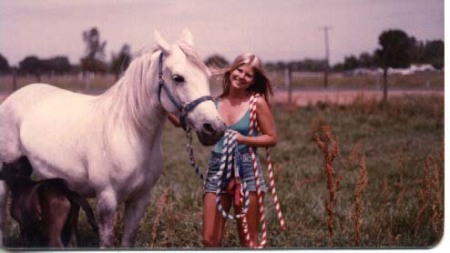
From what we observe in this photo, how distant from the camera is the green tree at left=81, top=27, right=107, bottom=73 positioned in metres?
3.12

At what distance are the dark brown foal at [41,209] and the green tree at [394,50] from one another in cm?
184

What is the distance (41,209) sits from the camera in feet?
10.1

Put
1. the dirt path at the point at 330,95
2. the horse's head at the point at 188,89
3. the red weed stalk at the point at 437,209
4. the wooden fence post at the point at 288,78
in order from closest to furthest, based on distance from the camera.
→ the horse's head at the point at 188,89
the red weed stalk at the point at 437,209
the wooden fence post at the point at 288,78
the dirt path at the point at 330,95

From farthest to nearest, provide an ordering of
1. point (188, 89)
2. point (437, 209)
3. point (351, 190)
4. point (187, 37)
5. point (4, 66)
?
point (351, 190) < point (437, 209) < point (4, 66) < point (187, 37) < point (188, 89)

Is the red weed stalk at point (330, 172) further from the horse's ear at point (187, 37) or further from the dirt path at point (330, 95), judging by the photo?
the horse's ear at point (187, 37)

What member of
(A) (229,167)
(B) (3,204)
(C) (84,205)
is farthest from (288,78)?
(B) (3,204)

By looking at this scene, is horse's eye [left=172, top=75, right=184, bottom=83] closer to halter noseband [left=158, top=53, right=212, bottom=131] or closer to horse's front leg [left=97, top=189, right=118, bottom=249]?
halter noseband [left=158, top=53, right=212, bottom=131]

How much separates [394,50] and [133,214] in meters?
1.70

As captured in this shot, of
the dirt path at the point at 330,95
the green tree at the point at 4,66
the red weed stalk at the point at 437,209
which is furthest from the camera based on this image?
the dirt path at the point at 330,95

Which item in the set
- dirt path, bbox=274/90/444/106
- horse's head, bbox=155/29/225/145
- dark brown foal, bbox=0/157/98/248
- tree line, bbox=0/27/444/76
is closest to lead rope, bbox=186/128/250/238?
horse's head, bbox=155/29/225/145

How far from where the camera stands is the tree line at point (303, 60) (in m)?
3.11

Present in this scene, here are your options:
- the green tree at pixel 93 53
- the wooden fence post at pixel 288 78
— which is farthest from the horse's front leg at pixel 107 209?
the wooden fence post at pixel 288 78

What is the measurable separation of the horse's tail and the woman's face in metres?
0.97

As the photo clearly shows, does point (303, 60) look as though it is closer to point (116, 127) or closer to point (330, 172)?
point (330, 172)
